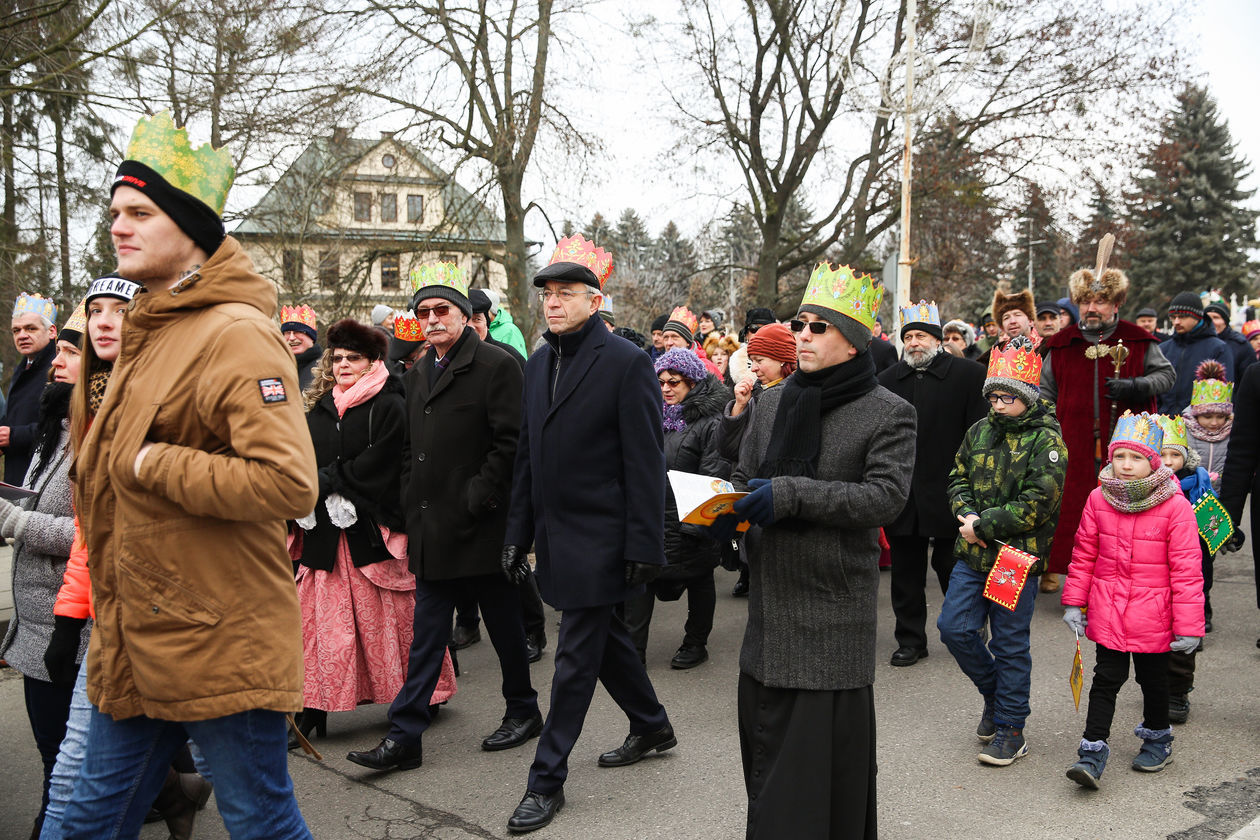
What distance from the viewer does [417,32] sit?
16.1 meters

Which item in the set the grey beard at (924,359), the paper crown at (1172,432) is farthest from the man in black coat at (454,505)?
the paper crown at (1172,432)

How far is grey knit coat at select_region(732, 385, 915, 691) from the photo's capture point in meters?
3.24

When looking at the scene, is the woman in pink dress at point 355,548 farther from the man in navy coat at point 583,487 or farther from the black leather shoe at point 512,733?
the man in navy coat at point 583,487

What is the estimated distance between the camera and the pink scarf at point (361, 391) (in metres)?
5.35

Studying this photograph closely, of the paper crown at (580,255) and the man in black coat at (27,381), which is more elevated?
the paper crown at (580,255)

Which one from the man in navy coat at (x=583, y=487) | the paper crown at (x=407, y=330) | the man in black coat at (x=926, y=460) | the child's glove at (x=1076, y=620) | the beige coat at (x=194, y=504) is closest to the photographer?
the beige coat at (x=194, y=504)

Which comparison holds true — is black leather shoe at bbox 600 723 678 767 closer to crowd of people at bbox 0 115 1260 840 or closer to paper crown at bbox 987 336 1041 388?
crowd of people at bbox 0 115 1260 840

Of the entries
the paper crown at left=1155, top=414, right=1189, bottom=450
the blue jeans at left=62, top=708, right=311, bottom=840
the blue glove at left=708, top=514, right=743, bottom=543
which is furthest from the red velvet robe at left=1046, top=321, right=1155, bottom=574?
the blue jeans at left=62, top=708, right=311, bottom=840

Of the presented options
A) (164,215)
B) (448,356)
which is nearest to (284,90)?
(448,356)

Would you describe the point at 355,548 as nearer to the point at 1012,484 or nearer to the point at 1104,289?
the point at 1012,484

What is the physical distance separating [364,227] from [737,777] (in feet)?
46.5

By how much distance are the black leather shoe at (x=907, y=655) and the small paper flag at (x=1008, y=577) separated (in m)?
1.57

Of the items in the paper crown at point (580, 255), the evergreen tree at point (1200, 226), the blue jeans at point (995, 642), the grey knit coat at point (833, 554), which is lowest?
the blue jeans at point (995, 642)

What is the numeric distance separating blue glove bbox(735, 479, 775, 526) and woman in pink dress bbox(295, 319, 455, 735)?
2635 millimetres
